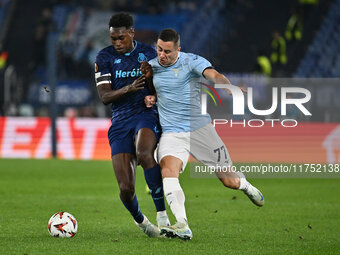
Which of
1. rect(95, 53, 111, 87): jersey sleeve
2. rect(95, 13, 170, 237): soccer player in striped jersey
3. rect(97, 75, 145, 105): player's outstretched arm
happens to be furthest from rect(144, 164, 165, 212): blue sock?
rect(95, 53, 111, 87): jersey sleeve

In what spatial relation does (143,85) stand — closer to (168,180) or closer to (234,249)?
(168,180)

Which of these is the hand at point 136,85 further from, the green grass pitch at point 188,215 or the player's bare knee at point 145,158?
the green grass pitch at point 188,215

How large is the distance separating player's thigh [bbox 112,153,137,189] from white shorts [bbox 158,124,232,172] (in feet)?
0.98

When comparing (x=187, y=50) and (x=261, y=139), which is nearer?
(x=261, y=139)

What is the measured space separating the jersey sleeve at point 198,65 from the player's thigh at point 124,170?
104 centimetres

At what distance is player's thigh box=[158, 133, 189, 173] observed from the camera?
7.38 m

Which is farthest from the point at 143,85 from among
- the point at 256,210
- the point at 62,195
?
the point at 62,195

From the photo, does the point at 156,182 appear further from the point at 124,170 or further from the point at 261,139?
the point at 261,139

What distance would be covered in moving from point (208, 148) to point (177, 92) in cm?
64

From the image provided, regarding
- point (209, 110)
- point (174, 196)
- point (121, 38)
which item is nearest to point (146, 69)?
point (121, 38)

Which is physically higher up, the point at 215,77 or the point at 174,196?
the point at 215,77

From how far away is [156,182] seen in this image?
24.8ft

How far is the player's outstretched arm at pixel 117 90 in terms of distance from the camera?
738 cm

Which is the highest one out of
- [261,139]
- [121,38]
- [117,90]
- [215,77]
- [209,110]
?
[121,38]
